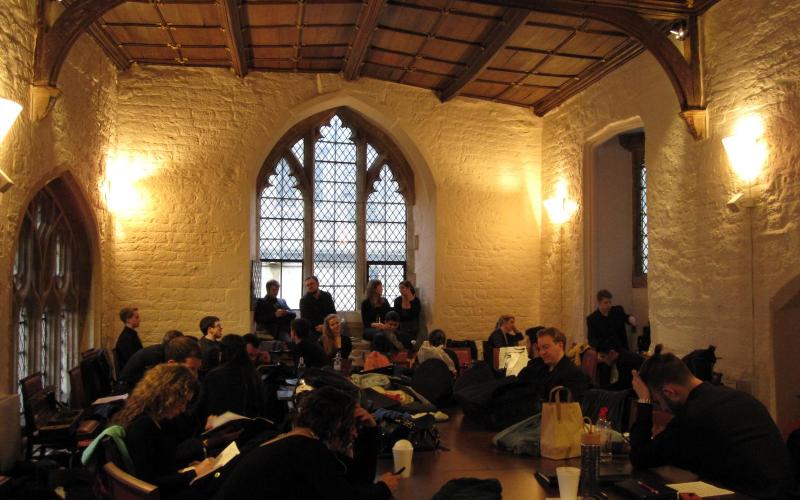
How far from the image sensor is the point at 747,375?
20.6ft

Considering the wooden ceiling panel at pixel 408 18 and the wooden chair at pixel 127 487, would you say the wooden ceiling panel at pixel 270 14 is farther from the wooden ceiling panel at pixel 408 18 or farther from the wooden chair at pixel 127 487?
the wooden chair at pixel 127 487

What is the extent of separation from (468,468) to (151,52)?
7.18 metres

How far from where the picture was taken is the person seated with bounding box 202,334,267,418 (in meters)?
4.95

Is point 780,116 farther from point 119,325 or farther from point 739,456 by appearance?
point 119,325

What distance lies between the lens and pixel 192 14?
24.9ft

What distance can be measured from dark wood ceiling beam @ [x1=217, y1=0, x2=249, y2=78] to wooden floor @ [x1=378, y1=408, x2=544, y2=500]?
4952 mm

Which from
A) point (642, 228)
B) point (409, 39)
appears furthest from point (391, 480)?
point (642, 228)

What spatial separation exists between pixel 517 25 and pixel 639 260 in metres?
4.22

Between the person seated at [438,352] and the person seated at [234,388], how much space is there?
1.69 metres

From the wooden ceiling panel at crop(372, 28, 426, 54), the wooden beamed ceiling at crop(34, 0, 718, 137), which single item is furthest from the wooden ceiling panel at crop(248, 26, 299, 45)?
the wooden ceiling panel at crop(372, 28, 426, 54)

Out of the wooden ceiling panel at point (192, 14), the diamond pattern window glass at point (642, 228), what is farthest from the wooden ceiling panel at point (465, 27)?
the diamond pattern window glass at point (642, 228)

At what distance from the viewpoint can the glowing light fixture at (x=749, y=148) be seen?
617cm

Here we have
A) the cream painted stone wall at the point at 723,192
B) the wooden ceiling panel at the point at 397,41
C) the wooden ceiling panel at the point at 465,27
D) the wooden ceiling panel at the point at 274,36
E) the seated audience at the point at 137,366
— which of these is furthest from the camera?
the wooden ceiling panel at the point at 397,41

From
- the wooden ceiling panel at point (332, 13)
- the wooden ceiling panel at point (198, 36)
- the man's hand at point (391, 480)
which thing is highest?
the wooden ceiling panel at point (332, 13)
